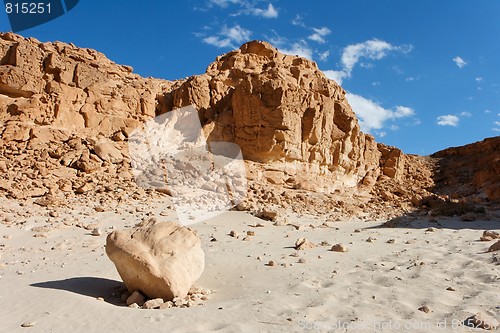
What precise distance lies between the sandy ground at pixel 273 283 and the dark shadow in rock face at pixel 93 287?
15 millimetres

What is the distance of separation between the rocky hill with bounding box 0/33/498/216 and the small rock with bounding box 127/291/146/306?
7.12 m

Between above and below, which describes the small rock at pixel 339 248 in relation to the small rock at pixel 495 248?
below

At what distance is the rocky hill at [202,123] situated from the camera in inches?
542

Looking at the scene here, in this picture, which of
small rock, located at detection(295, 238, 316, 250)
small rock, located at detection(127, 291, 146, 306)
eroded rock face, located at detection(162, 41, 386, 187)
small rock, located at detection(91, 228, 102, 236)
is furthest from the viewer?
eroded rock face, located at detection(162, 41, 386, 187)

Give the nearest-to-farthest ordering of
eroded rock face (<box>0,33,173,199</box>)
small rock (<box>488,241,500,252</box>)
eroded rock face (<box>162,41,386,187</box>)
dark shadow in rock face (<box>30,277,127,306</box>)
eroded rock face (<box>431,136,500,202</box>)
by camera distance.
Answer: dark shadow in rock face (<box>30,277,127,306</box>) → small rock (<box>488,241,500,252</box>) → eroded rock face (<box>0,33,173,199</box>) → eroded rock face (<box>162,41,386,187</box>) → eroded rock face (<box>431,136,500,202</box>)

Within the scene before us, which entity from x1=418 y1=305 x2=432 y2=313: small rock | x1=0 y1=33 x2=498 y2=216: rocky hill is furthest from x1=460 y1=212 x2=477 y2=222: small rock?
x1=418 y1=305 x2=432 y2=313: small rock

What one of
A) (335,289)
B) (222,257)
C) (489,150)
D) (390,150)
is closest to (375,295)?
(335,289)

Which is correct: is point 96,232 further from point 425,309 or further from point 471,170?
point 471,170

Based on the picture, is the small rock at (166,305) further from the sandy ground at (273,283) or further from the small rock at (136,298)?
the small rock at (136,298)

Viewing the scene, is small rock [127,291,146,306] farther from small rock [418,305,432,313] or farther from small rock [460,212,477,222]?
small rock [460,212,477,222]

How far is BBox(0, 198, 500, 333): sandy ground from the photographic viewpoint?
4.26m

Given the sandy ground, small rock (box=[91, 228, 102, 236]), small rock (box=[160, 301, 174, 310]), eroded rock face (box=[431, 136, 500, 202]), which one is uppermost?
eroded rock face (box=[431, 136, 500, 202])

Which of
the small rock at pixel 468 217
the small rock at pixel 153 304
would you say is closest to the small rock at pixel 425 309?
the small rock at pixel 153 304

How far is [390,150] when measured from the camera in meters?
28.0
